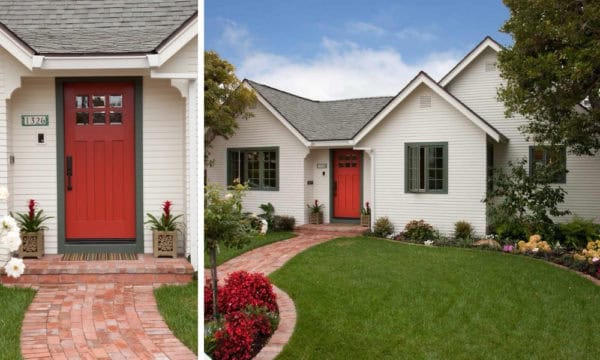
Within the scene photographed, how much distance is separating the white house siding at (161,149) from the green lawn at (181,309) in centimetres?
25

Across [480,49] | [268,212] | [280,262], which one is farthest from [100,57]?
[480,49]

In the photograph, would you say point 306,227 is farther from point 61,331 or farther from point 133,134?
point 61,331

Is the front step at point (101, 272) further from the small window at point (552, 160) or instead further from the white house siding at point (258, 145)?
the small window at point (552, 160)

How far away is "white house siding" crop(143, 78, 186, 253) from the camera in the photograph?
3.00 metres

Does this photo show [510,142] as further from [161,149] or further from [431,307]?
[161,149]

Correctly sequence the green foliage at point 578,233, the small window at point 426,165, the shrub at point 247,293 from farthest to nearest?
the small window at point 426,165 < the shrub at point 247,293 < the green foliage at point 578,233

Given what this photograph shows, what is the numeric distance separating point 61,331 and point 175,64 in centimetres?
160

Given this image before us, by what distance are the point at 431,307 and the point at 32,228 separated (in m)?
2.18

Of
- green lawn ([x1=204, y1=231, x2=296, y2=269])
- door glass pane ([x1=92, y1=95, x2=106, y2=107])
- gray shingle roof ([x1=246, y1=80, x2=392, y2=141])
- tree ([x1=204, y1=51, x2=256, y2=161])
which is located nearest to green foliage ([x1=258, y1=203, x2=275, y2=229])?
green lawn ([x1=204, y1=231, x2=296, y2=269])

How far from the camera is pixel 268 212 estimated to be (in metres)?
2.77

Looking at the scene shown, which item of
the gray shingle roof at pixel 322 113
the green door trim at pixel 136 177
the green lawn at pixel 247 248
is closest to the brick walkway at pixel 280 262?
the green lawn at pixel 247 248

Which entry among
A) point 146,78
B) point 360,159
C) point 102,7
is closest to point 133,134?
point 146,78

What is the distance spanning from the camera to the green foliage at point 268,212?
8.90ft

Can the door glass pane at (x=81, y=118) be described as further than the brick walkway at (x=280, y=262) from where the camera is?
Yes
